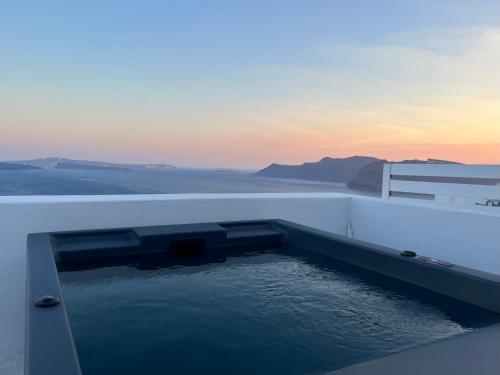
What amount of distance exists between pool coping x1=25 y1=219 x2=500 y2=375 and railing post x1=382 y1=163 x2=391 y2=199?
1.52m

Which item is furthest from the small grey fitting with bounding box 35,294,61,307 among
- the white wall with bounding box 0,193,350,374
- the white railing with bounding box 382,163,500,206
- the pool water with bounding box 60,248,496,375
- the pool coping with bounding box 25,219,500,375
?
the white railing with bounding box 382,163,500,206

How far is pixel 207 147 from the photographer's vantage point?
10.1m

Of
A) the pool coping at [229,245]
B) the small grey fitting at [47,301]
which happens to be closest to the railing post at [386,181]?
the pool coping at [229,245]

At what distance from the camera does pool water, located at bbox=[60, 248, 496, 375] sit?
1.38 m

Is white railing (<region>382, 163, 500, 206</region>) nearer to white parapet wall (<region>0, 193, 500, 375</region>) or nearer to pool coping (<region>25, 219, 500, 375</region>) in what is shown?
white parapet wall (<region>0, 193, 500, 375</region>)

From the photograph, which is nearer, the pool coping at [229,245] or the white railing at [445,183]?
the pool coping at [229,245]

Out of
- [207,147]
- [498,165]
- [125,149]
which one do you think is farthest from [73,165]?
[498,165]

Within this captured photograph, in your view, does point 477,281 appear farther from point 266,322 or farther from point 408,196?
point 408,196

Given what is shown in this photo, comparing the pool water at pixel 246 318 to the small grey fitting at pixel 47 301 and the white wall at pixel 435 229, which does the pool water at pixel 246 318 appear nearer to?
the small grey fitting at pixel 47 301

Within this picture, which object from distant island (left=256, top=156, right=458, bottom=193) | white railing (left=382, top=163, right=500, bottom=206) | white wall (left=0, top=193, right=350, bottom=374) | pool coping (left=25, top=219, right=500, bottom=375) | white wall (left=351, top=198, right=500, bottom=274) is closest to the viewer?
pool coping (left=25, top=219, right=500, bottom=375)

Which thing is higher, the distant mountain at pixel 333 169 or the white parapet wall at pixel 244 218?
the distant mountain at pixel 333 169

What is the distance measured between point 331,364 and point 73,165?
66.9ft

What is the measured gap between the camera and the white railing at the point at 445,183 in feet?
10.6

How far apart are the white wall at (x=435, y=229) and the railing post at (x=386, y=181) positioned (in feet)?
1.32
